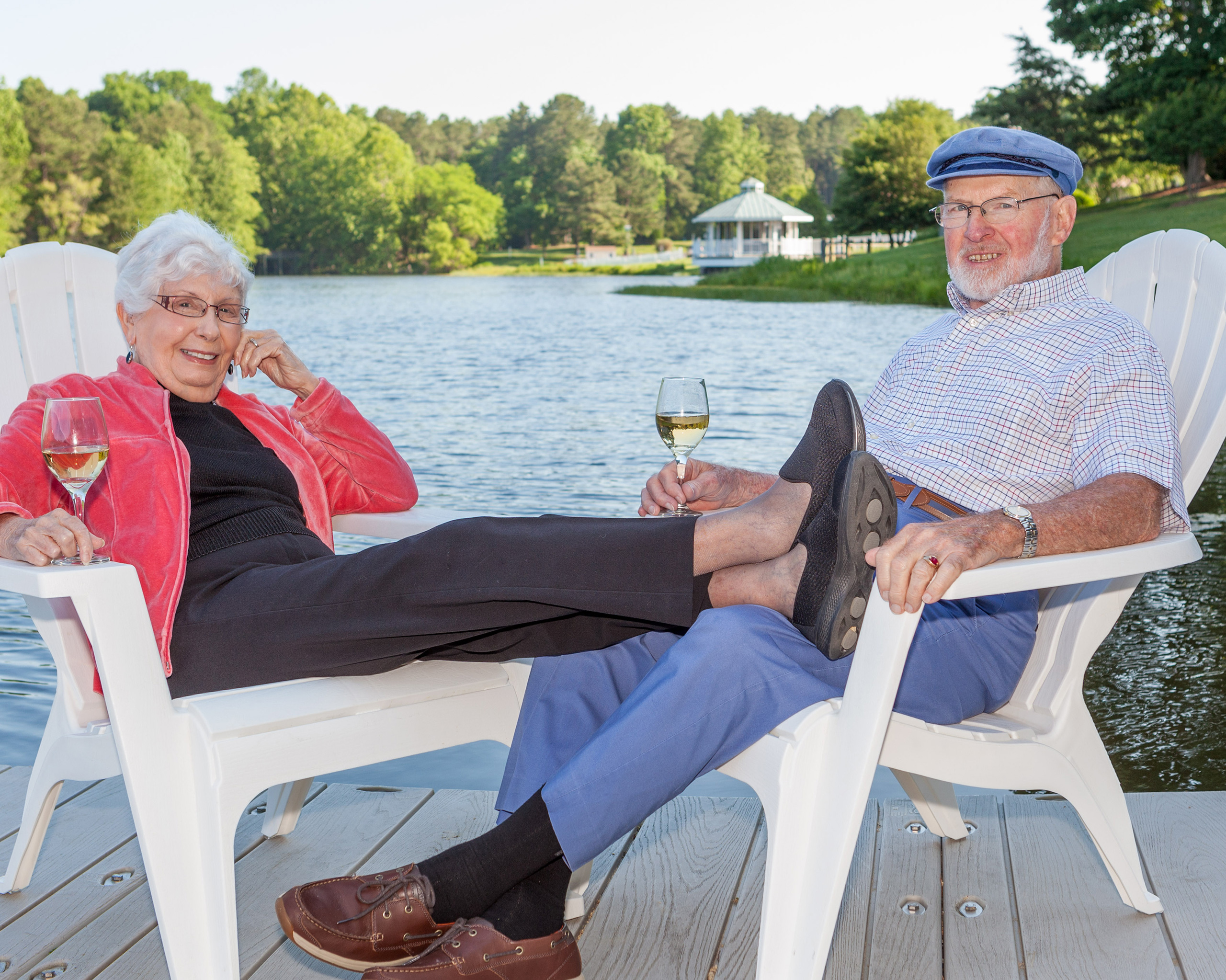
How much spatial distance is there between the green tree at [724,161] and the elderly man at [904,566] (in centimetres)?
6896

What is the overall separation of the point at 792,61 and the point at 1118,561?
75.0 metres

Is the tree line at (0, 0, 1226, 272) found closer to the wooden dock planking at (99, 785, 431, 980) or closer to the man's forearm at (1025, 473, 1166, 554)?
the man's forearm at (1025, 473, 1166, 554)

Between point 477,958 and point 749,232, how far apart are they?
4827 cm

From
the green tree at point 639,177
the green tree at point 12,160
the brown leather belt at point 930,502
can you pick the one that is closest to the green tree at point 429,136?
the green tree at point 639,177

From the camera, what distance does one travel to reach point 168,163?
4791 cm

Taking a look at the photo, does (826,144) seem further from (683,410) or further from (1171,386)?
(683,410)

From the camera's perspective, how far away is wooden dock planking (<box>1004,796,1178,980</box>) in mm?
1634

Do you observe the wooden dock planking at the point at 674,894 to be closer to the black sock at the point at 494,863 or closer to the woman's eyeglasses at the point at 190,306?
the black sock at the point at 494,863

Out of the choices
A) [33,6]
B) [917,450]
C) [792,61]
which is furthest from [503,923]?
[792,61]

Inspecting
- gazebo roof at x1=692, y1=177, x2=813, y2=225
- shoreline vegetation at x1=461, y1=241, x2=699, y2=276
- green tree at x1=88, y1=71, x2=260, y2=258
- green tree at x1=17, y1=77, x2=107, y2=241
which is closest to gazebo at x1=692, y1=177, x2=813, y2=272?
gazebo roof at x1=692, y1=177, x2=813, y2=225

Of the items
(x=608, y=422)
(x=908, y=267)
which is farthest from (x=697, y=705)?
(x=908, y=267)

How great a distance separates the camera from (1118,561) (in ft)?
4.75

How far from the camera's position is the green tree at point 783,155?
7456cm

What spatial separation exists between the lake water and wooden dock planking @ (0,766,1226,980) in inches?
36.9
